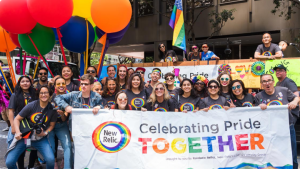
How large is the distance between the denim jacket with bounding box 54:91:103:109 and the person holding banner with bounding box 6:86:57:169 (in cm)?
19

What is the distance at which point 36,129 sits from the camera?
3920mm

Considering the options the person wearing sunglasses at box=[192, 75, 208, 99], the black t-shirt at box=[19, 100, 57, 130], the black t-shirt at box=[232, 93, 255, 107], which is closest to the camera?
the black t-shirt at box=[19, 100, 57, 130]

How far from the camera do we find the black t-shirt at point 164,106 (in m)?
4.26

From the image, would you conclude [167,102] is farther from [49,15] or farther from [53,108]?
[49,15]

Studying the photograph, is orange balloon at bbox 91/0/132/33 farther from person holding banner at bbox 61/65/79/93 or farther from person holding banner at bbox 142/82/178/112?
person holding banner at bbox 142/82/178/112

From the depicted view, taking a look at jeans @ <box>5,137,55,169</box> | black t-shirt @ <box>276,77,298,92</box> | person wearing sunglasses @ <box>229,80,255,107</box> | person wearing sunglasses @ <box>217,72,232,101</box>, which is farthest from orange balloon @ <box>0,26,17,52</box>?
black t-shirt @ <box>276,77,298,92</box>

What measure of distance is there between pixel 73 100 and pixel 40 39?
2263 mm

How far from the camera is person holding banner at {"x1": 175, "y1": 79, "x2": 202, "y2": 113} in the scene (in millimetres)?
4367

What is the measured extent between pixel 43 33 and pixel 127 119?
119 inches

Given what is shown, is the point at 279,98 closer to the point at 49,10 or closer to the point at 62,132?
the point at 62,132

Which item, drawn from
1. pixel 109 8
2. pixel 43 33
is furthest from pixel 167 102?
pixel 43 33

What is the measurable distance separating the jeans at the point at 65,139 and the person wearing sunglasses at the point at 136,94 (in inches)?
45.1

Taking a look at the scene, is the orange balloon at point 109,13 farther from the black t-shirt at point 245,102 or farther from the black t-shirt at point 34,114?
the black t-shirt at point 245,102

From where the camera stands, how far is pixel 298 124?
530cm
